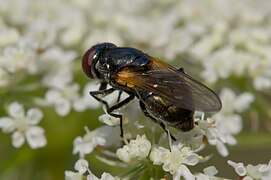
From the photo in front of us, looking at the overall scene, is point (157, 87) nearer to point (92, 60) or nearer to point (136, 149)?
point (136, 149)

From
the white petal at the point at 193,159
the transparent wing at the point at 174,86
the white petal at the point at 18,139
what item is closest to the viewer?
the transparent wing at the point at 174,86

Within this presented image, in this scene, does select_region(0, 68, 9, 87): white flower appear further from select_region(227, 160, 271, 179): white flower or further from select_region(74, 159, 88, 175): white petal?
select_region(227, 160, 271, 179): white flower

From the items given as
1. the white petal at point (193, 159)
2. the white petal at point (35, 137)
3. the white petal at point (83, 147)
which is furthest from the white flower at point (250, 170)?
the white petal at point (35, 137)

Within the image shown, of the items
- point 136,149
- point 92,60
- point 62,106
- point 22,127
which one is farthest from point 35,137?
point 136,149

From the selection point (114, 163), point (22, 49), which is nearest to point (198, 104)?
point (114, 163)

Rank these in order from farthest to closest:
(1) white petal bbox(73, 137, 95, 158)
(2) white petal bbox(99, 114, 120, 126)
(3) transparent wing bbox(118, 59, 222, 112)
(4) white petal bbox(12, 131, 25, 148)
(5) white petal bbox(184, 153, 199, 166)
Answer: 1. (4) white petal bbox(12, 131, 25, 148)
2. (1) white petal bbox(73, 137, 95, 158)
3. (2) white petal bbox(99, 114, 120, 126)
4. (5) white petal bbox(184, 153, 199, 166)
5. (3) transparent wing bbox(118, 59, 222, 112)

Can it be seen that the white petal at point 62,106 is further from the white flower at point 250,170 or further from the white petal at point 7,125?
the white flower at point 250,170

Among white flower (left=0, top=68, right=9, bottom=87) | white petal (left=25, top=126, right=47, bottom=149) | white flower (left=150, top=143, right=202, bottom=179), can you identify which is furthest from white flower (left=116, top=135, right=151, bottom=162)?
white flower (left=0, top=68, right=9, bottom=87)
